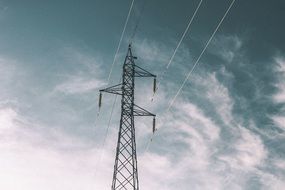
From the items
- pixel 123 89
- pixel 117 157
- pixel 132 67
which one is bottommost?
pixel 117 157

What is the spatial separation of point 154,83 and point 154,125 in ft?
11.7

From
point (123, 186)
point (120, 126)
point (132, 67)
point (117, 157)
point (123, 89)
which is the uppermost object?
point (132, 67)

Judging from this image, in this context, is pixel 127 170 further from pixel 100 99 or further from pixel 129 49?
pixel 129 49

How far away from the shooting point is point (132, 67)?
3189 centimetres

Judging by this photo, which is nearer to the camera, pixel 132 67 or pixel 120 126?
pixel 120 126

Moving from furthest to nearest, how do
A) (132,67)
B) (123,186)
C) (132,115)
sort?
(132,67) → (132,115) → (123,186)

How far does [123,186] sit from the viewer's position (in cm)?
2739

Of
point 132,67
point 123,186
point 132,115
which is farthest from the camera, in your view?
point 132,67

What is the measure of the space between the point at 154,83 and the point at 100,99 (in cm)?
493

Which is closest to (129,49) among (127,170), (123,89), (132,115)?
(123,89)

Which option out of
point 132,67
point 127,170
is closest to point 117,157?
point 127,170

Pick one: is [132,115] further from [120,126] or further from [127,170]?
[127,170]

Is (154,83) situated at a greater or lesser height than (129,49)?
lesser

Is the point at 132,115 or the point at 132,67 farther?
the point at 132,67
